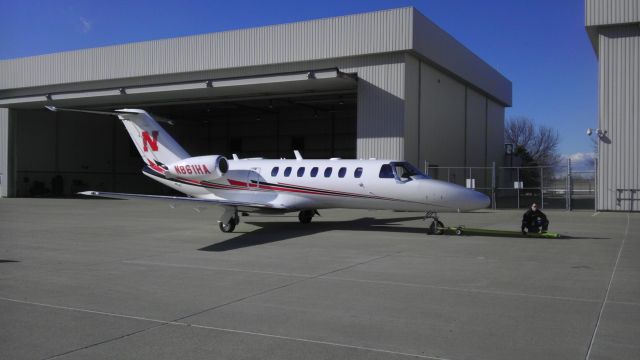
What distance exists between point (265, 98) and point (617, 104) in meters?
20.5

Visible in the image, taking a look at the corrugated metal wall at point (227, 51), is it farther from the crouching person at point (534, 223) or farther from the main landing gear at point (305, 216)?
the crouching person at point (534, 223)

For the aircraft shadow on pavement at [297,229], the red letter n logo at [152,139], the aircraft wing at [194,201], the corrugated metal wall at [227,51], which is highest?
the corrugated metal wall at [227,51]

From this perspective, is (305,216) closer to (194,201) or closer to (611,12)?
(194,201)

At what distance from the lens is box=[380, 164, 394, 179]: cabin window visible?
17.3 m

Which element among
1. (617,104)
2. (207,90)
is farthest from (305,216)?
(617,104)

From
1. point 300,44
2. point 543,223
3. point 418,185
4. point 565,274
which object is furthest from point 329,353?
point 300,44

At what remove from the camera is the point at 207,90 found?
113 feet

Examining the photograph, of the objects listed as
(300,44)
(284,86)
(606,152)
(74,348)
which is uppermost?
(300,44)

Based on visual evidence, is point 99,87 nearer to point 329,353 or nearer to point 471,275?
point 471,275

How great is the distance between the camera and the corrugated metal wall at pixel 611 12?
26594 millimetres

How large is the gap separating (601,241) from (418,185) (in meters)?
5.22

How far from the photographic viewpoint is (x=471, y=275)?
32.5ft

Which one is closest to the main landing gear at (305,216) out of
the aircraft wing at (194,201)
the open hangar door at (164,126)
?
the aircraft wing at (194,201)

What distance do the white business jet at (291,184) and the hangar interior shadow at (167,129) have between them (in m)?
21.3
